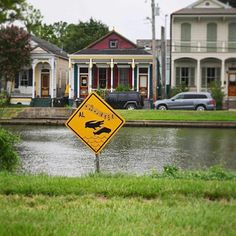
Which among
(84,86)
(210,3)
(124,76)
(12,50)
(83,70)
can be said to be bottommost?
(84,86)

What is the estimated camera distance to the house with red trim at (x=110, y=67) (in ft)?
162

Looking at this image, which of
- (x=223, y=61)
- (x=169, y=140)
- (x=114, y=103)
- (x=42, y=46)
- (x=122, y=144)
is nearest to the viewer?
(x=122, y=144)

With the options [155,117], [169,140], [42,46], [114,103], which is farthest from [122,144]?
[42,46]

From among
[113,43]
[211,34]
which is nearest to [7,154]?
[211,34]

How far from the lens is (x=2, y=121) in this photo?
33.4 meters

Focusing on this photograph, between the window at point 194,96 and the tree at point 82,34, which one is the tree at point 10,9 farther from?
the tree at point 82,34

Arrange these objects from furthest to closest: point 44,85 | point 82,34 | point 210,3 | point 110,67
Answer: point 82,34 → point 44,85 → point 110,67 → point 210,3

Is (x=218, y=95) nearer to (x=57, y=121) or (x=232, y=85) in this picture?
(x=232, y=85)

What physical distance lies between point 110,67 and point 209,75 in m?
9.50

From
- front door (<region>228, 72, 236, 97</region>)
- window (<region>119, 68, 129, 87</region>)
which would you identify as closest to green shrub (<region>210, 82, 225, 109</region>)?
front door (<region>228, 72, 236, 97</region>)

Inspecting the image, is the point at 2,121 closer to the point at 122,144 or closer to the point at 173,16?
the point at 122,144

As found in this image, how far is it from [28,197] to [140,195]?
5.28 ft

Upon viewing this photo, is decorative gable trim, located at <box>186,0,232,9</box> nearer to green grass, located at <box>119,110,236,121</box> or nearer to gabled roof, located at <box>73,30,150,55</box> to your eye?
gabled roof, located at <box>73,30,150,55</box>

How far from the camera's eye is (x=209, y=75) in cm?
4953
